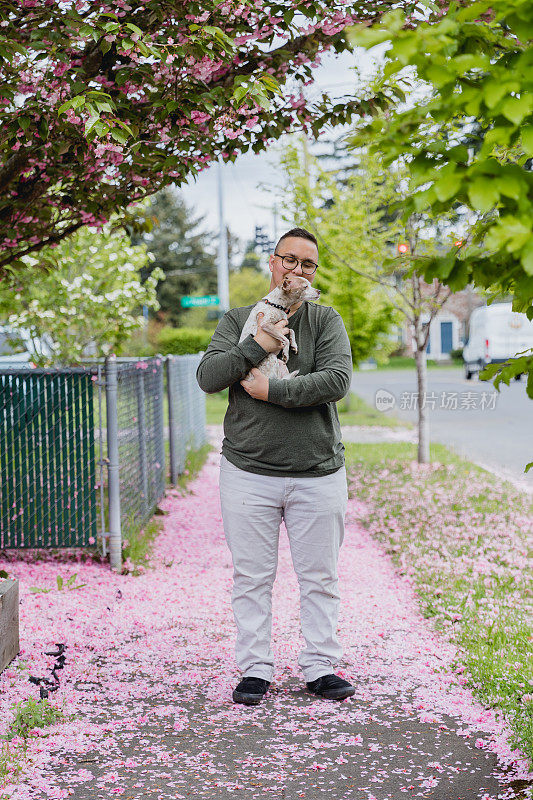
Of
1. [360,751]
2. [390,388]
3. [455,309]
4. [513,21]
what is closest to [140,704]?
[360,751]

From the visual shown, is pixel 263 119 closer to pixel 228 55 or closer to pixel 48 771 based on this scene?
pixel 228 55

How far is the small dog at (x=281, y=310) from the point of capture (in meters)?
3.77

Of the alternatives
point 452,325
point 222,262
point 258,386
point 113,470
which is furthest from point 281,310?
point 452,325

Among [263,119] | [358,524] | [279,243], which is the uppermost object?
[263,119]

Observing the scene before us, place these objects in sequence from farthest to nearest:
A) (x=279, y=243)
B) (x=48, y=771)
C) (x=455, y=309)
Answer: (x=455, y=309) < (x=279, y=243) < (x=48, y=771)

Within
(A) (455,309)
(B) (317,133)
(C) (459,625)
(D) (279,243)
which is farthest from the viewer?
(A) (455,309)

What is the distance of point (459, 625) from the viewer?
194 inches

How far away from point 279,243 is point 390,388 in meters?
26.8

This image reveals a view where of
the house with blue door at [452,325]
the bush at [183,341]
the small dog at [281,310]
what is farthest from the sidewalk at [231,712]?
the house with blue door at [452,325]

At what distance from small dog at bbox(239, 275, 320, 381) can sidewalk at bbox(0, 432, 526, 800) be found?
4.94ft

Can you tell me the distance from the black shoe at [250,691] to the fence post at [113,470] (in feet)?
8.81

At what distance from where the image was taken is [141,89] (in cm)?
501

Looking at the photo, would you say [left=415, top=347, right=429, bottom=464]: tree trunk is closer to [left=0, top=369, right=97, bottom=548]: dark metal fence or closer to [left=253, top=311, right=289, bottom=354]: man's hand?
[left=0, top=369, right=97, bottom=548]: dark metal fence

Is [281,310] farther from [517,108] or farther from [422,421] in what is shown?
[422,421]
